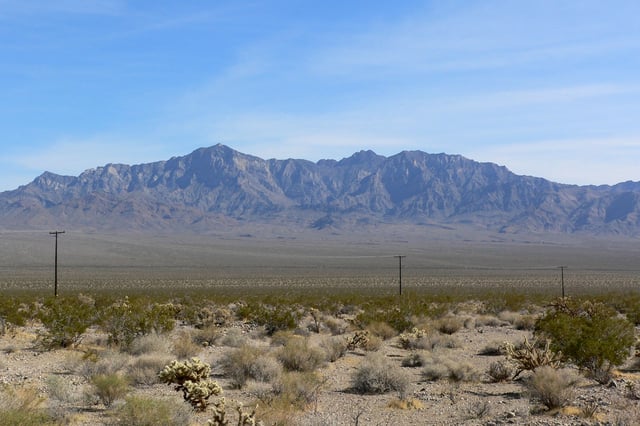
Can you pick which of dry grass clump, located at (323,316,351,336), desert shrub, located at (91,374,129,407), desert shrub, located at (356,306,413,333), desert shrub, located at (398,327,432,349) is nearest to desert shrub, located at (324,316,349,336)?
dry grass clump, located at (323,316,351,336)

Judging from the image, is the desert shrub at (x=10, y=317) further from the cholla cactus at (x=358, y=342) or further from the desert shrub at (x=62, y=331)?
the cholla cactus at (x=358, y=342)

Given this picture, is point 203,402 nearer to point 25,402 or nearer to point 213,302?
point 25,402

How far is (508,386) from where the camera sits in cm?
1652

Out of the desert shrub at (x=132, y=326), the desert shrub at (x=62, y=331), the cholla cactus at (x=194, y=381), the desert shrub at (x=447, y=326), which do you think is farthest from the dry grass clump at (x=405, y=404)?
the desert shrub at (x=447, y=326)

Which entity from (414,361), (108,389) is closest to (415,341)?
(414,361)

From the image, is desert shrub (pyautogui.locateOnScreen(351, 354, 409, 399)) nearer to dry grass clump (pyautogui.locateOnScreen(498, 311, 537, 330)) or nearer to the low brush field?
the low brush field

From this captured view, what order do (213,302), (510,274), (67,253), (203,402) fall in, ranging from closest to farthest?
(203,402) → (213,302) → (510,274) → (67,253)

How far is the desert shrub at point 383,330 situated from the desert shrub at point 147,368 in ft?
36.8

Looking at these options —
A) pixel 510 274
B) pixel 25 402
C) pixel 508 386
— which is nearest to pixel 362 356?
pixel 508 386

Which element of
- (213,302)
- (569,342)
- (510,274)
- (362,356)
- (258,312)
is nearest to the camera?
(569,342)

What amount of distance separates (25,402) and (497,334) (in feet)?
73.3

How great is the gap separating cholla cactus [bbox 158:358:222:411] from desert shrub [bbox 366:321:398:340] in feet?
44.4

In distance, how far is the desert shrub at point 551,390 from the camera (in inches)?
527

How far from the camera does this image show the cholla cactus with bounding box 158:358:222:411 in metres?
13.1
